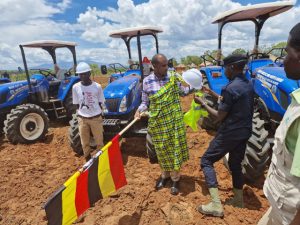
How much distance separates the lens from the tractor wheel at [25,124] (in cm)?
597

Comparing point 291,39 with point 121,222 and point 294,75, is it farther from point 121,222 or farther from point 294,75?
point 121,222

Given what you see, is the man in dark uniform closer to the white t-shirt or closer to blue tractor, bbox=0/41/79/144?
the white t-shirt

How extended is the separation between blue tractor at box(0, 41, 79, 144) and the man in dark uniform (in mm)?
4611

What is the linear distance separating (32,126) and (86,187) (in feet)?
14.0

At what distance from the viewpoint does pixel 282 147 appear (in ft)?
4.58

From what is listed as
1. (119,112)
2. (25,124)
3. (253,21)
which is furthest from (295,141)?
(25,124)

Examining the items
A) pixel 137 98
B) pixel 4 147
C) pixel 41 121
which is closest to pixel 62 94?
pixel 41 121

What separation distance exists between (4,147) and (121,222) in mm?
4304

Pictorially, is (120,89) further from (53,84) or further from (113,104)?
(53,84)

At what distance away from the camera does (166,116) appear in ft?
11.2

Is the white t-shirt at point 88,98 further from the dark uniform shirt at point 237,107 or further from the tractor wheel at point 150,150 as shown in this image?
the dark uniform shirt at point 237,107

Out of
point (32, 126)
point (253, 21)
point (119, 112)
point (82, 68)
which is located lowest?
point (32, 126)

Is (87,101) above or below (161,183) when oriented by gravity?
above

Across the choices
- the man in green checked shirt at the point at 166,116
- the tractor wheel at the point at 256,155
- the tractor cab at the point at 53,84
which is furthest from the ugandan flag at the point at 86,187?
the tractor cab at the point at 53,84
